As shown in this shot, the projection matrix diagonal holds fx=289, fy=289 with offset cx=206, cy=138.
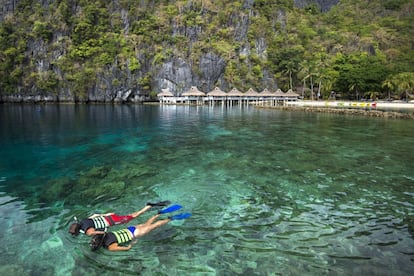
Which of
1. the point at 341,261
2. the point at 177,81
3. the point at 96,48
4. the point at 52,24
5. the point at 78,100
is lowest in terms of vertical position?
the point at 341,261

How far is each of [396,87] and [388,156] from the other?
55351mm

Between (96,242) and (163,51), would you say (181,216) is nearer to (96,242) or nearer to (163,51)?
(96,242)

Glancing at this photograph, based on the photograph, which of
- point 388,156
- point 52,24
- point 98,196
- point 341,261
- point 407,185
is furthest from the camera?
point 52,24

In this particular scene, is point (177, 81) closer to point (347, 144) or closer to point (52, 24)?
point (52, 24)

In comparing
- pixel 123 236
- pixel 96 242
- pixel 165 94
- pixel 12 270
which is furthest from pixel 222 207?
pixel 165 94

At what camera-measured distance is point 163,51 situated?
3344 inches

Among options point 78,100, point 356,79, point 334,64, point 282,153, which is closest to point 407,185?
point 282,153

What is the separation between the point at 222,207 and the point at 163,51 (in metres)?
82.4

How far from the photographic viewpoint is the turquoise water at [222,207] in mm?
5613

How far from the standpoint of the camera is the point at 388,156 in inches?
580

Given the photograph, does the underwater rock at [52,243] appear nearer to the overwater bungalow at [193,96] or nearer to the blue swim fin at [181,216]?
the blue swim fin at [181,216]

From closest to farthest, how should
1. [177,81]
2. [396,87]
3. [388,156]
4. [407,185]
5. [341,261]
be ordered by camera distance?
[341,261], [407,185], [388,156], [396,87], [177,81]

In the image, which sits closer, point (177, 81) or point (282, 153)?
point (282, 153)

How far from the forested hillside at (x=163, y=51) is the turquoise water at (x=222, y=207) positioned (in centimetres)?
6314
